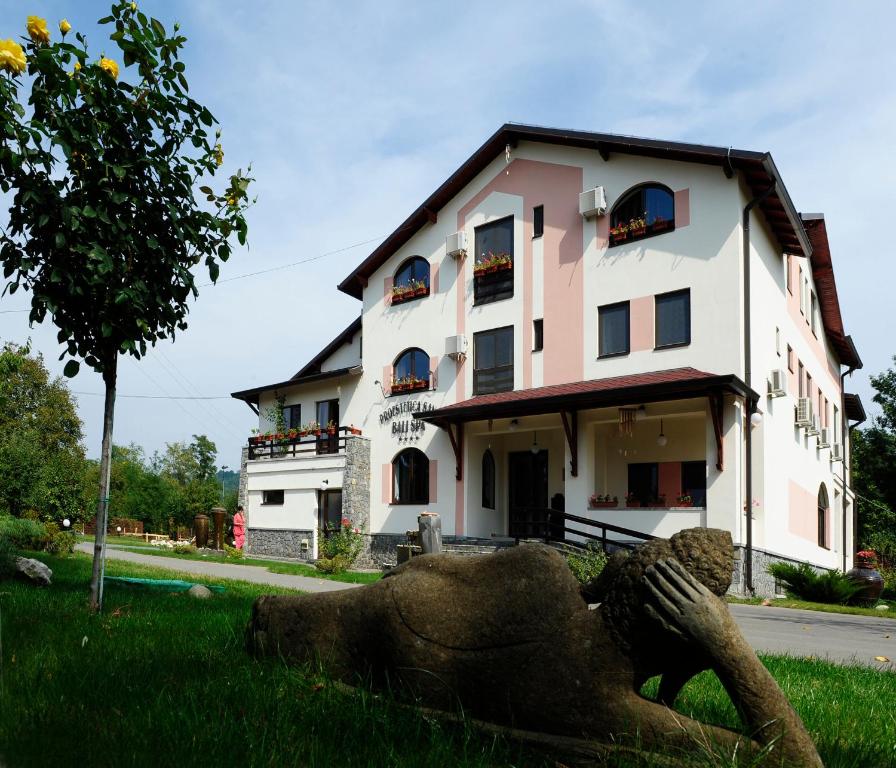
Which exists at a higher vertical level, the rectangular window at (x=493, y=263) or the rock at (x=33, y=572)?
the rectangular window at (x=493, y=263)

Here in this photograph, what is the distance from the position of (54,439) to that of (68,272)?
4578 centimetres

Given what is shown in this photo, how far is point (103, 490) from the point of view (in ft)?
22.3

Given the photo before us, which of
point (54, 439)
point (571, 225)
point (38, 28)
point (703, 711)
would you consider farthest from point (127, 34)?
point (54, 439)

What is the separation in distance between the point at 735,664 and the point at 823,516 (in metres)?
25.3

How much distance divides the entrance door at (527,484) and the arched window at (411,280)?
571 cm

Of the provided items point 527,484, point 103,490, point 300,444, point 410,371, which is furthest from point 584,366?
point 103,490

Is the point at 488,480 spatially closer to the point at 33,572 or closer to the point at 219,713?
the point at 33,572

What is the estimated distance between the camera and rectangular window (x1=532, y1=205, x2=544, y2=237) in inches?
866

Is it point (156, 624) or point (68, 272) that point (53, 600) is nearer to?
point (156, 624)

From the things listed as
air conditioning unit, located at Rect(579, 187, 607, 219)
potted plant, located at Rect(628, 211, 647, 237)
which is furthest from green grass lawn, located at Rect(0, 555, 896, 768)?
air conditioning unit, located at Rect(579, 187, 607, 219)

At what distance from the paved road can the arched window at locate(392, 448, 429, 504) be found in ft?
25.9

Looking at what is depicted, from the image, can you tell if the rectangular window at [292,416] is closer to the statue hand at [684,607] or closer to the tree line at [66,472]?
the tree line at [66,472]

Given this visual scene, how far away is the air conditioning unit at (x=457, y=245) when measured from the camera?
23500 mm

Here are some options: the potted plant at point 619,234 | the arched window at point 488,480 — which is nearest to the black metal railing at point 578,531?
the arched window at point 488,480
